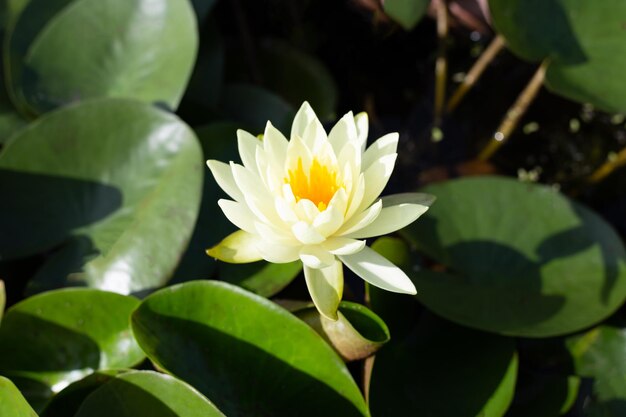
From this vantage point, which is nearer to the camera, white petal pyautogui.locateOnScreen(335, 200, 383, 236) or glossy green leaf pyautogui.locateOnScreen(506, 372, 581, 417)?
white petal pyautogui.locateOnScreen(335, 200, 383, 236)

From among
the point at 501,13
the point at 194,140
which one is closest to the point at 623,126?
the point at 501,13

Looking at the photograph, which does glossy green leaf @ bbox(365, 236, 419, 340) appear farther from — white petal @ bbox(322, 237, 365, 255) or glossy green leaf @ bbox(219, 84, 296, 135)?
glossy green leaf @ bbox(219, 84, 296, 135)

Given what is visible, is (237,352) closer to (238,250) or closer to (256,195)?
(238,250)

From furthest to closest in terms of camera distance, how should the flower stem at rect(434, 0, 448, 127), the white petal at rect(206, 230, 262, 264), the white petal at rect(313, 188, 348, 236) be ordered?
the flower stem at rect(434, 0, 448, 127)
the white petal at rect(206, 230, 262, 264)
the white petal at rect(313, 188, 348, 236)

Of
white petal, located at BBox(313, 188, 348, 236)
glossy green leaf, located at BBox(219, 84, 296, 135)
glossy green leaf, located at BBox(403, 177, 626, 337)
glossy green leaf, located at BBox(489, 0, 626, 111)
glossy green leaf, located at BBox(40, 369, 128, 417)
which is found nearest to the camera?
white petal, located at BBox(313, 188, 348, 236)

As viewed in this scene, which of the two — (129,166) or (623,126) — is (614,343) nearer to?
(623,126)

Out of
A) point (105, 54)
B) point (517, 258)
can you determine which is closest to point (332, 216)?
point (517, 258)

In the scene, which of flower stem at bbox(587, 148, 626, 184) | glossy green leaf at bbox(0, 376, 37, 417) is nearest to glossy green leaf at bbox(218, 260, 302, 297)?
glossy green leaf at bbox(0, 376, 37, 417)
